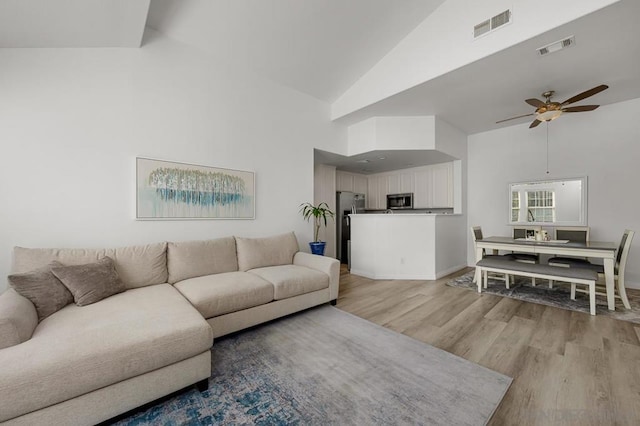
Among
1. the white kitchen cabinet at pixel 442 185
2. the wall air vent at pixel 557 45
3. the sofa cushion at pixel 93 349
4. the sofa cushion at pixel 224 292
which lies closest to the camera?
the sofa cushion at pixel 93 349

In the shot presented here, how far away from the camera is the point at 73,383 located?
1.26 m

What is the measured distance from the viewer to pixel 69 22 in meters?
2.12

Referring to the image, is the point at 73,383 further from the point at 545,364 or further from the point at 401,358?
the point at 545,364

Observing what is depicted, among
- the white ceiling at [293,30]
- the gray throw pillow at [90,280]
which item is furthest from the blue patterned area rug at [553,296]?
the gray throw pillow at [90,280]

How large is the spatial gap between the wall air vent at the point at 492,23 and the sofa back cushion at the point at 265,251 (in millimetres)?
3316

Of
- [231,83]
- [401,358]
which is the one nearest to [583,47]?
[401,358]

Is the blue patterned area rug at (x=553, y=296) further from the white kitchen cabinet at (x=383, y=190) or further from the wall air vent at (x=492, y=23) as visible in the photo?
the wall air vent at (x=492, y=23)

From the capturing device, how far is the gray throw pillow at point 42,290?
5.62 feet

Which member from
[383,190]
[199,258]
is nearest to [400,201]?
[383,190]

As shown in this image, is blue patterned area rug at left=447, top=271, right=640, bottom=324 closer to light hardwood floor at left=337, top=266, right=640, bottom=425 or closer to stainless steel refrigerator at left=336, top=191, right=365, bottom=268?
light hardwood floor at left=337, top=266, right=640, bottom=425

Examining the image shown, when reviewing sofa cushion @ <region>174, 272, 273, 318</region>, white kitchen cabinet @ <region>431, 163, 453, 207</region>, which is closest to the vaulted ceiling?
white kitchen cabinet @ <region>431, 163, 453, 207</region>

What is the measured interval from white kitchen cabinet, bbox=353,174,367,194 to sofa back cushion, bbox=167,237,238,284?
4.23 m

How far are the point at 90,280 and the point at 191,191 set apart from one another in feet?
4.49

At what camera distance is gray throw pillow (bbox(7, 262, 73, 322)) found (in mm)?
1712
